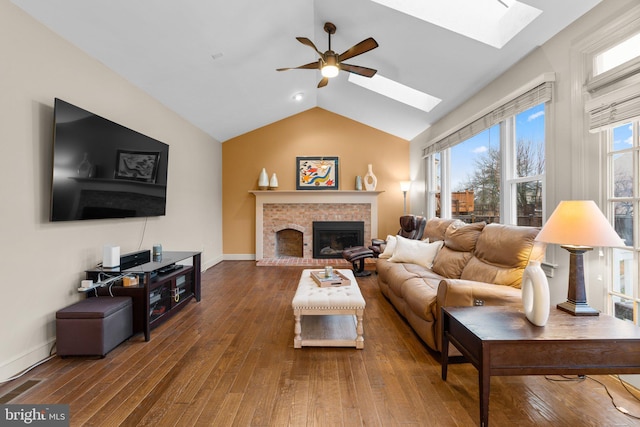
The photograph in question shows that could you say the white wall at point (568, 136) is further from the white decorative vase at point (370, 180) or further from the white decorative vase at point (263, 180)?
the white decorative vase at point (263, 180)

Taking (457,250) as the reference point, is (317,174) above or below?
above

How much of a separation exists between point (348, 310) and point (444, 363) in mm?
783

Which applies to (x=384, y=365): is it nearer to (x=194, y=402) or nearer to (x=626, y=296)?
(x=194, y=402)

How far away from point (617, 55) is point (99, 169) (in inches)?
163

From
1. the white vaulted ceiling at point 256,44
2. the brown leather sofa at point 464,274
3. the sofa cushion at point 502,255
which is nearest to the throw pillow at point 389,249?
the brown leather sofa at point 464,274

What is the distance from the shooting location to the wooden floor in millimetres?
1621

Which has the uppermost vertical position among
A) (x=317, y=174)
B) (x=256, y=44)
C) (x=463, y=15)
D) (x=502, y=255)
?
(x=256, y=44)

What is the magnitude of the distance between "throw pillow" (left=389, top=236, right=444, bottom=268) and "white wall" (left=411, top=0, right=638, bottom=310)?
1.26 metres

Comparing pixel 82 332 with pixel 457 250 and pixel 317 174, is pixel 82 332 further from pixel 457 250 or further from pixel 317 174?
pixel 317 174

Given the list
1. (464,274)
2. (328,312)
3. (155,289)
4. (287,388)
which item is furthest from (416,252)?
(155,289)

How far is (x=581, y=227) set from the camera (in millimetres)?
1644

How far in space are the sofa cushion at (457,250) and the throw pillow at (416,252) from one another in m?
0.18

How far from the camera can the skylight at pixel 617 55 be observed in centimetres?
183

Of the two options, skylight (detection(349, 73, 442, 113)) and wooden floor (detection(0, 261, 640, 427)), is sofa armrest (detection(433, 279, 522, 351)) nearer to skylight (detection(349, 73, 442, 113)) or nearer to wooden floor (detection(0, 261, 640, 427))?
wooden floor (detection(0, 261, 640, 427))
